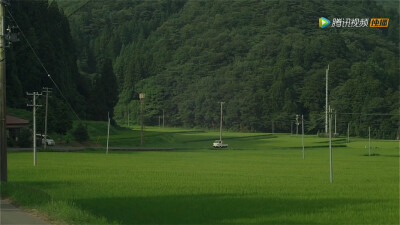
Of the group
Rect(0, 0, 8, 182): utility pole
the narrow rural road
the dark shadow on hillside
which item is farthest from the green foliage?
the narrow rural road

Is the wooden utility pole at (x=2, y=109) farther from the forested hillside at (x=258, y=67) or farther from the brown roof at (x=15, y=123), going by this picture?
the forested hillside at (x=258, y=67)

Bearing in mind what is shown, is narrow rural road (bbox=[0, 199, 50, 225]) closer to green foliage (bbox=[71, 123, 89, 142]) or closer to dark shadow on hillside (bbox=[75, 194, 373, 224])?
dark shadow on hillside (bbox=[75, 194, 373, 224])

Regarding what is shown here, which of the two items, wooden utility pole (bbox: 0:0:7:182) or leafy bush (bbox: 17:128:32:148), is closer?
wooden utility pole (bbox: 0:0:7:182)

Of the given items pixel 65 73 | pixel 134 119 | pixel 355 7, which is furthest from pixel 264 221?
pixel 355 7

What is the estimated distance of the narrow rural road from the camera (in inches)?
511

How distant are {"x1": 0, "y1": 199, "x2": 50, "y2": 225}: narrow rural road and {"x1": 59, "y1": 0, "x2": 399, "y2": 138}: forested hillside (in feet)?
280

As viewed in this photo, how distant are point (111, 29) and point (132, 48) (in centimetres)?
1818

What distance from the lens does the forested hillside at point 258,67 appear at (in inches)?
4611

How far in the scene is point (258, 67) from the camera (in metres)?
149

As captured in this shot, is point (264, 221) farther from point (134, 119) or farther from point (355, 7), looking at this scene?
point (355, 7)

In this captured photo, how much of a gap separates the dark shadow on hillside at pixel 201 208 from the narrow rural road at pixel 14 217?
166 cm

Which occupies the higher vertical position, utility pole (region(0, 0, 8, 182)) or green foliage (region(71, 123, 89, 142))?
utility pole (region(0, 0, 8, 182))

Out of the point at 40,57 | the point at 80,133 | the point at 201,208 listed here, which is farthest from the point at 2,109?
the point at 40,57

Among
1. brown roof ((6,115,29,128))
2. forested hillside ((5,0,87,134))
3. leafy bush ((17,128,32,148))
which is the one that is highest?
forested hillside ((5,0,87,134))
